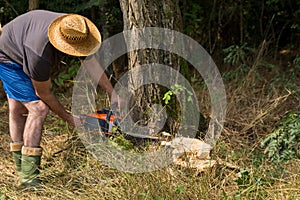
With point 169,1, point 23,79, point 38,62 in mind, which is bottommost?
point 23,79

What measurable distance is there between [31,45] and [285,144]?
83.1 inches

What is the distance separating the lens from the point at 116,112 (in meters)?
3.57

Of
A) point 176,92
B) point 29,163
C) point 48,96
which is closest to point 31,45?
point 48,96

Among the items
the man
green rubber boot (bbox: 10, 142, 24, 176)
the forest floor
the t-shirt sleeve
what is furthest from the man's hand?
green rubber boot (bbox: 10, 142, 24, 176)

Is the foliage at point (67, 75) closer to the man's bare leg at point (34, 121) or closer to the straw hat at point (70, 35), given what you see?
the man's bare leg at point (34, 121)

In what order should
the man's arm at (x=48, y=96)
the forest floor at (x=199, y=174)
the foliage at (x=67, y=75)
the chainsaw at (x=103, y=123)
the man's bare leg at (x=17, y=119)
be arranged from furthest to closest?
the foliage at (x=67, y=75), the man's bare leg at (x=17, y=119), the chainsaw at (x=103, y=123), the man's arm at (x=48, y=96), the forest floor at (x=199, y=174)

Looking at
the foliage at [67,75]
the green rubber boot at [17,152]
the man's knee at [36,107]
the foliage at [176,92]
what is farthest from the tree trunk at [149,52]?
the foliage at [67,75]

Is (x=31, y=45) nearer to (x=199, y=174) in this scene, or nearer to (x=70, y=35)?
(x=70, y=35)

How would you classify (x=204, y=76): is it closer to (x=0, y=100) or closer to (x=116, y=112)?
(x=116, y=112)

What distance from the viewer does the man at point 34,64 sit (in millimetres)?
3055

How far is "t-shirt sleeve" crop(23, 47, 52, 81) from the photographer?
3031 mm

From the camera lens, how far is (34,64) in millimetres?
3025

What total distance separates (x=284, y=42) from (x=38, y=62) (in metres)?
4.44

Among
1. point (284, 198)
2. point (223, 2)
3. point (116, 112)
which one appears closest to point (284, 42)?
point (223, 2)
